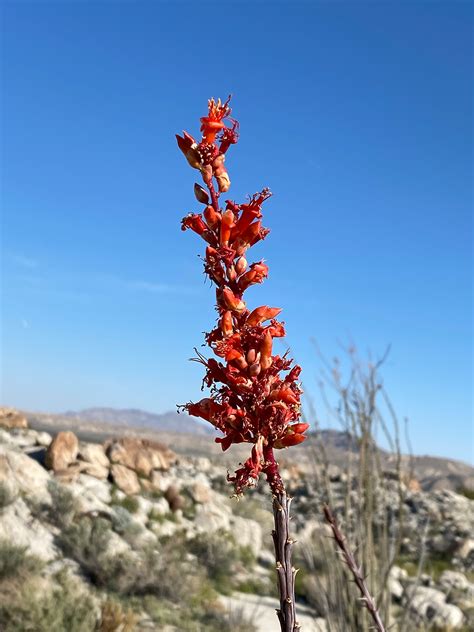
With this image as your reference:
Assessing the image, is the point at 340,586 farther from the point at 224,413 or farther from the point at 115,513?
the point at 115,513

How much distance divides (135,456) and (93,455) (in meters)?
2.26

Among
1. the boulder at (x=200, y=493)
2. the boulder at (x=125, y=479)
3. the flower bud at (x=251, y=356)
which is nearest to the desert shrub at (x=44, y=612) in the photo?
the boulder at (x=125, y=479)

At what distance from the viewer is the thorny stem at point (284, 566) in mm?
1654

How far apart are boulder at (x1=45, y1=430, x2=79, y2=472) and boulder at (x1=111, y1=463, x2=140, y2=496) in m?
1.33

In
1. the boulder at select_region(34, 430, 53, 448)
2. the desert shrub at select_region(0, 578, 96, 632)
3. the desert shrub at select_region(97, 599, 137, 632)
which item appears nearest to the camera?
the desert shrub at select_region(0, 578, 96, 632)

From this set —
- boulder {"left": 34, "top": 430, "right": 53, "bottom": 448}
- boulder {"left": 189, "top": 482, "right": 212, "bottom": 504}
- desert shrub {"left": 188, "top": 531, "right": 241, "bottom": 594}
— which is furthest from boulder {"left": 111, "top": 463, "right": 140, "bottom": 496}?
desert shrub {"left": 188, "top": 531, "right": 241, "bottom": 594}

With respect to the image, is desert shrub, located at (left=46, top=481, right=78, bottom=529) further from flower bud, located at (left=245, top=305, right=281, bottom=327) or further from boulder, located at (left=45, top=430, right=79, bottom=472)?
flower bud, located at (left=245, top=305, right=281, bottom=327)

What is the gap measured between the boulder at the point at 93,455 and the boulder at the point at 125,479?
341 millimetres

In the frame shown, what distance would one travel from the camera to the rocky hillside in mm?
9719

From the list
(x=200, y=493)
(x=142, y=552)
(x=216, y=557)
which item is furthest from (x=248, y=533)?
(x=142, y=552)

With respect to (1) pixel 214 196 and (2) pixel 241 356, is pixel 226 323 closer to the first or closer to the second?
(2) pixel 241 356

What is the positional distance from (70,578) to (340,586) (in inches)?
307

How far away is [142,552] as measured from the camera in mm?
13273

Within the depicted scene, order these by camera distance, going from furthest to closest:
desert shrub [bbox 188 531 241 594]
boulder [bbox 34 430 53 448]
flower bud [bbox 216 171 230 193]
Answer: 1. boulder [bbox 34 430 53 448]
2. desert shrub [bbox 188 531 241 594]
3. flower bud [bbox 216 171 230 193]
